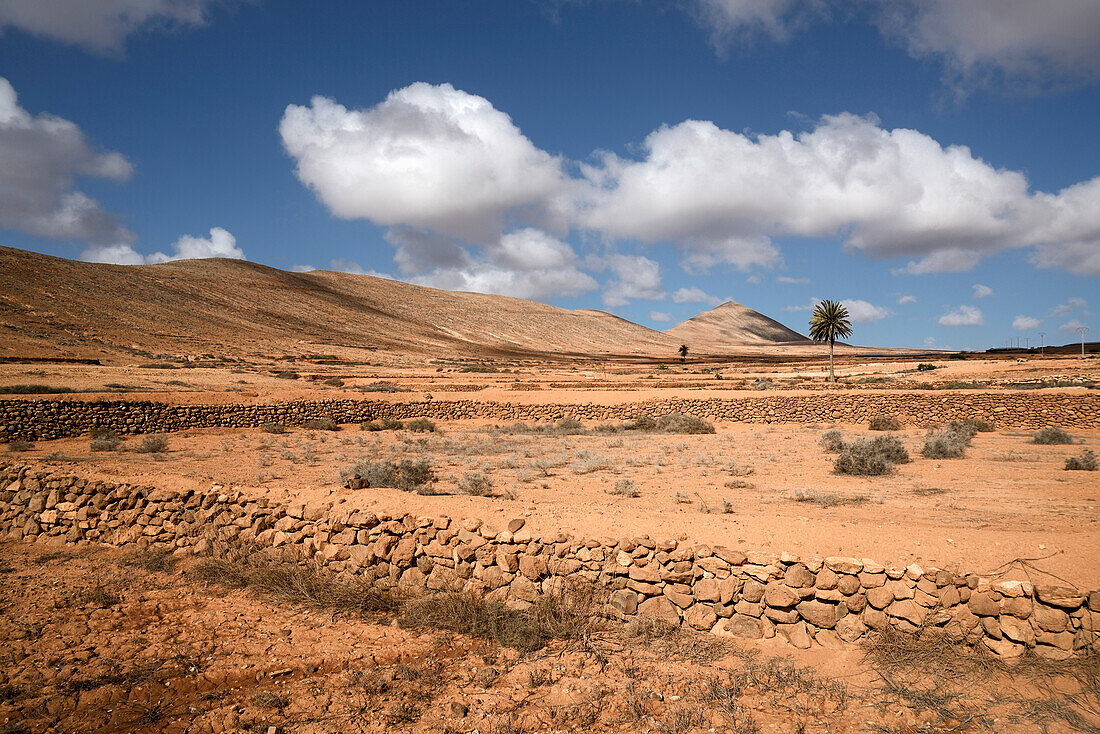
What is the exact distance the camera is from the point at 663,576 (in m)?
6.05

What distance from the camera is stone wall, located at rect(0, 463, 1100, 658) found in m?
5.06

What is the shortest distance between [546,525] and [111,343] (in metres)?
58.4

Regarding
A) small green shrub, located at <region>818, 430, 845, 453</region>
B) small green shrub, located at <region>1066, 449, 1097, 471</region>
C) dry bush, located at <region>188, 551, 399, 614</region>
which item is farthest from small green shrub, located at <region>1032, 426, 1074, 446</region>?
dry bush, located at <region>188, 551, 399, 614</region>

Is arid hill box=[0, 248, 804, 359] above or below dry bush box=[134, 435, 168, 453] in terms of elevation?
above

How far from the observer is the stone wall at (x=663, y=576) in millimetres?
5059

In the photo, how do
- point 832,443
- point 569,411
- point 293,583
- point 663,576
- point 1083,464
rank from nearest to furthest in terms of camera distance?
point 663,576
point 293,583
point 1083,464
point 832,443
point 569,411

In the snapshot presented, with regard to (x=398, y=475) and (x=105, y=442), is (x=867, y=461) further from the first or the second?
(x=105, y=442)

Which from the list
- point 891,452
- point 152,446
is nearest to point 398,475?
point 152,446

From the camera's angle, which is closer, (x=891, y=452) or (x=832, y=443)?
(x=891, y=452)

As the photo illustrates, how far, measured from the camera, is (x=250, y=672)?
5492 millimetres

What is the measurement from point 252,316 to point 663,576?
85.8m

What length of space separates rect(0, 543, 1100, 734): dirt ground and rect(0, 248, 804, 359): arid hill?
4618 centimetres

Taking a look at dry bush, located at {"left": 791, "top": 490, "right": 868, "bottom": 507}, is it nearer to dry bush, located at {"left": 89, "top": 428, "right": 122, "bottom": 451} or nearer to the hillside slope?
dry bush, located at {"left": 89, "top": 428, "right": 122, "bottom": 451}

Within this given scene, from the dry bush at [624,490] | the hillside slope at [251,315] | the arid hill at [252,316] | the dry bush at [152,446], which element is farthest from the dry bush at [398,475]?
the arid hill at [252,316]
